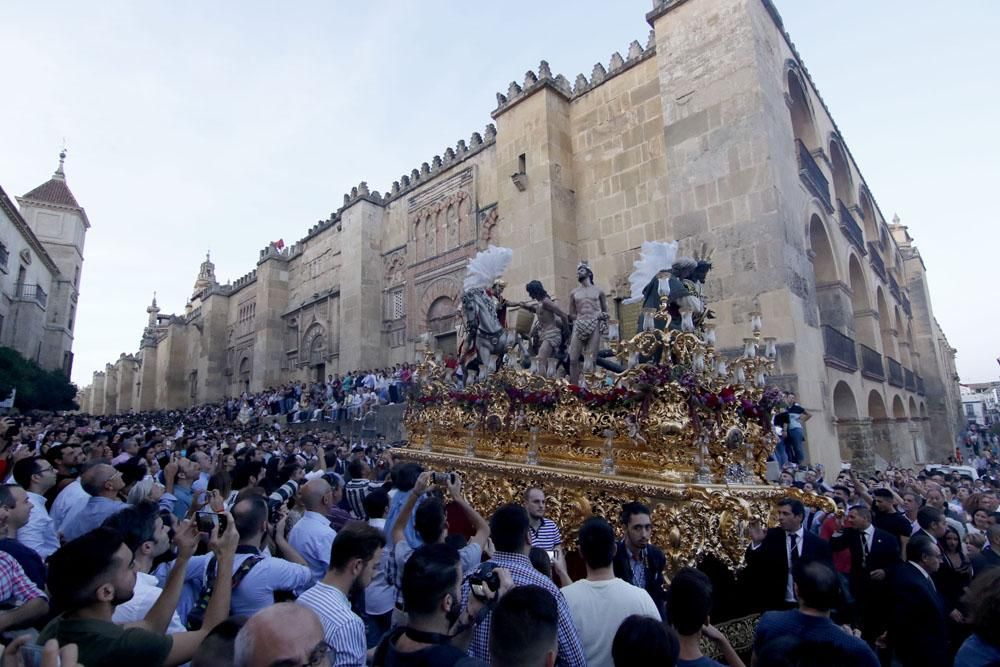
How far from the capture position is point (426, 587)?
2119 mm

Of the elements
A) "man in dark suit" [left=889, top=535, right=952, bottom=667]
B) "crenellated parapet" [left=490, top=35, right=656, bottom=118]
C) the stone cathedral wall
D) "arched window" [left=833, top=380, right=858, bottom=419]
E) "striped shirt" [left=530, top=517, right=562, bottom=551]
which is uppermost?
"crenellated parapet" [left=490, top=35, right=656, bottom=118]

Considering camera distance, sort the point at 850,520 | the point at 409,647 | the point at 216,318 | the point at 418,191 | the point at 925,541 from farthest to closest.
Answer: the point at 216,318
the point at 418,191
the point at 850,520
the point at 925,541
the point at 409,647

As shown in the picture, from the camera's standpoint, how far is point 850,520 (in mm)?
4652

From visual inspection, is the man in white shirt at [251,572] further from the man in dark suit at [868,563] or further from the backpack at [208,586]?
the man in dark suit at [868,563]

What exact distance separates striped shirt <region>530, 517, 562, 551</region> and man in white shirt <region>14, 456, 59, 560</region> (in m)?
3.20

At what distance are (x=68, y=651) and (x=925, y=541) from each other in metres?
4.63

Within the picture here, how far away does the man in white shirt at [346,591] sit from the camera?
221 centimetres

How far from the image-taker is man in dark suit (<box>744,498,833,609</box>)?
14.8ft

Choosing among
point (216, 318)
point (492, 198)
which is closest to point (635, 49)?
point (492, 198)

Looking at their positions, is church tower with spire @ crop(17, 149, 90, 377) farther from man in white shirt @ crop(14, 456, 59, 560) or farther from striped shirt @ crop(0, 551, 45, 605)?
striped shirt @ crop(0, 551, 45, 605)

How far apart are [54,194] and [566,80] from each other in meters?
37.1

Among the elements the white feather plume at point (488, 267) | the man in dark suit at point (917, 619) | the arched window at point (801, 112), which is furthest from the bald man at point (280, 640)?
the arched window at point (801, 112)

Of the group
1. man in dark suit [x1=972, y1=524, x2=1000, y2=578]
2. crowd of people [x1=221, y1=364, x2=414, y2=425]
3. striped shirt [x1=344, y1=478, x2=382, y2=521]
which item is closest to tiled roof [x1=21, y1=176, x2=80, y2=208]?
crowd of people [x1=221, y1=364, x2=414, y2=425]

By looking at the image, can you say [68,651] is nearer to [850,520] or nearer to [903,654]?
[903,654]
